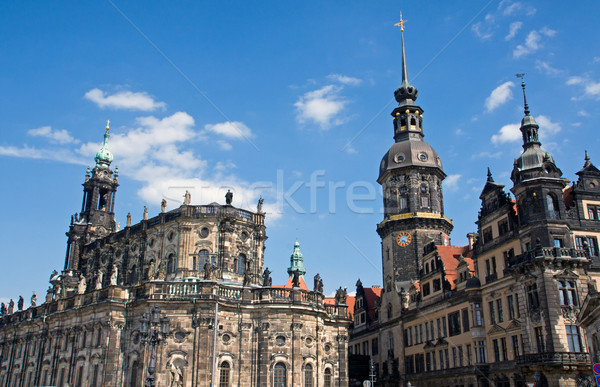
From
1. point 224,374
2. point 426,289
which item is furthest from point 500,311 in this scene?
point 224,374

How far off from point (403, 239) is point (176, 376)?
30889 mm

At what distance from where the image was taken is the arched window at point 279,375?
44312 millimetres

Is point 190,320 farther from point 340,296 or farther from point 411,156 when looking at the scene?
point 411,156

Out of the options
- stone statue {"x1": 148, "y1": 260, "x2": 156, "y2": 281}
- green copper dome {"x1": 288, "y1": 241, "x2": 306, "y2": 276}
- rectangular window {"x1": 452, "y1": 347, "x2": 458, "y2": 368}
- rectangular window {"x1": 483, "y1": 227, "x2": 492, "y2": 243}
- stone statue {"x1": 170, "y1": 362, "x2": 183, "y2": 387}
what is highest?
green copper dome {"x1": 288, "y1": 241, "x2": 306, "y2": 276}

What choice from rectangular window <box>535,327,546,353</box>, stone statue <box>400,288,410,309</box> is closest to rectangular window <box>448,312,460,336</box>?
stone statue <box>400,288,410,309</box>

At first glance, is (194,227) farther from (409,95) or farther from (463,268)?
(409,95)

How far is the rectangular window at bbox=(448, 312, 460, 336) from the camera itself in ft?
167

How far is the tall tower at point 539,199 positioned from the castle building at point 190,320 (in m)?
18.2

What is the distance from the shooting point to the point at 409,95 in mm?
70062

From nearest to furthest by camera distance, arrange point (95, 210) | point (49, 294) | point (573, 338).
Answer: point (573, 338)
point (49, 294)
point (95, 210)

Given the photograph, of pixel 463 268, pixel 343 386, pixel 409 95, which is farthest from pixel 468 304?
pixel 409 95

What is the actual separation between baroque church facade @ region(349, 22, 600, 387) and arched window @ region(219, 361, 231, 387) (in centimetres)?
2051

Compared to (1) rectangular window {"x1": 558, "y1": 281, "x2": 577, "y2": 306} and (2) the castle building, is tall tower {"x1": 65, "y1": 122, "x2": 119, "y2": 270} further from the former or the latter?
(1) rectangular window {"x1": 558, "y1": 281, "x2": 577, "y2": 306}

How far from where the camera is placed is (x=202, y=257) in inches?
2073
